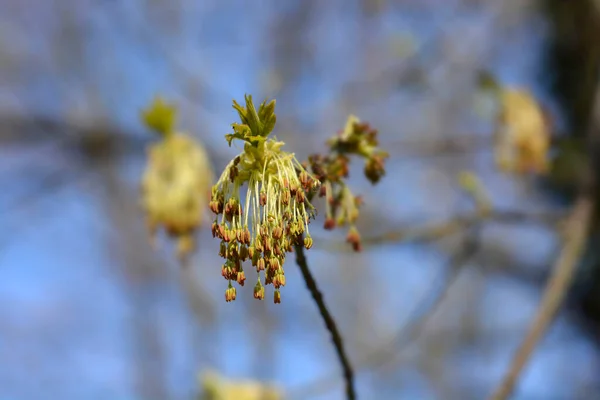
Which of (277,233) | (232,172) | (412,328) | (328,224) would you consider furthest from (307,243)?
(412,328)

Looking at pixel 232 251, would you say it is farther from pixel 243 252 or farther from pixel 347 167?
pixel 347 167

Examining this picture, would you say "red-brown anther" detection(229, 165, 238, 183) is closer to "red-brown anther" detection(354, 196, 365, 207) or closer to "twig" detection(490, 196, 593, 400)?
"red-brown anther" detection(354, 196, 365, 207)

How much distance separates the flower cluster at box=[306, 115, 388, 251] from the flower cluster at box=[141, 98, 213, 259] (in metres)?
0.81

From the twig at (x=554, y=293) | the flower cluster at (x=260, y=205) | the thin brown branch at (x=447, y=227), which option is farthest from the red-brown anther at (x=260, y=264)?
the twig at (x=554, y=293)

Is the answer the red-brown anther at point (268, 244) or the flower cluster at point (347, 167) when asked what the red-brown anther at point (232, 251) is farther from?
the flower cluster at point (347, 167)

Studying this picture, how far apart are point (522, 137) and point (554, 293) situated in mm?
670

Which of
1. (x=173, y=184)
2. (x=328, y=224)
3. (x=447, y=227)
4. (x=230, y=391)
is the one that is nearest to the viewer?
(x=328, y=224)

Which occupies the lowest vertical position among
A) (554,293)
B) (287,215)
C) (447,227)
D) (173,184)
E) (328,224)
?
(287,215)

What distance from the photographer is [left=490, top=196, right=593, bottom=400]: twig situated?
158cm

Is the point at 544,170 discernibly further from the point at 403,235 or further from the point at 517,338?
the point at 517,338

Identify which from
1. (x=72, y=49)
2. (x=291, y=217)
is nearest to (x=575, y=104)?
(x=291, y=217)

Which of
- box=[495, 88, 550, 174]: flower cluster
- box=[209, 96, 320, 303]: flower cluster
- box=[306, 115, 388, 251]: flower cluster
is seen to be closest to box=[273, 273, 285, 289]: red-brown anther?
box=[209, 96, 320, 303]: flower cluster

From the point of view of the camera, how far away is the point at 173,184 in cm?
192

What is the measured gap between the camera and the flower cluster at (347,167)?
108cm
